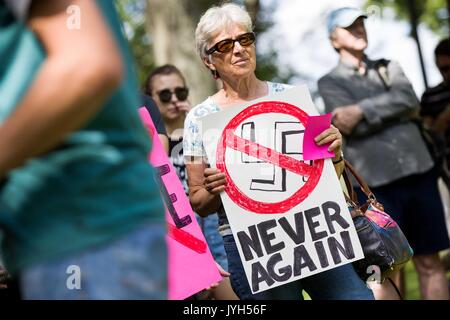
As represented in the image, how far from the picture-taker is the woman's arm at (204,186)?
401 centimetres

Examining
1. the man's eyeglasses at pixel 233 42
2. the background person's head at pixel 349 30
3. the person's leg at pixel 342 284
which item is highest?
the background person's head at pixel 349 30

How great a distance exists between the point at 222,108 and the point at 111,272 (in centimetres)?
248

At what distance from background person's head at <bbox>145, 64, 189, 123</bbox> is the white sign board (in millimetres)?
2022

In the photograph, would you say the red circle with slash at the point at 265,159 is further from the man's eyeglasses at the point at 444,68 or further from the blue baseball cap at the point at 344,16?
the man's eyeglasses at the point at 444,68

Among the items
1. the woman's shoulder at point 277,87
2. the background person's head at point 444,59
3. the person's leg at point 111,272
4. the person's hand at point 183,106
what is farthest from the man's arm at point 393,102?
the person's leg at point 111,272

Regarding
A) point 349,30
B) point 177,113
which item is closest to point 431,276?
point 349,30

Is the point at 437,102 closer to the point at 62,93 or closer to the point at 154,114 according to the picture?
the point at 154,114

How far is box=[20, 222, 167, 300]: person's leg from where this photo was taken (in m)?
1.76

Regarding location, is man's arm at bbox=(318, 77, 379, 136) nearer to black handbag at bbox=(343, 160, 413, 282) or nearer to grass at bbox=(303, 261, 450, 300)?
black handbag at bbox=(343, 160, 413, 282)

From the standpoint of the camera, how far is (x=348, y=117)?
231 inches

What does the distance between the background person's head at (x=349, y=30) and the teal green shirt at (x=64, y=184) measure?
4272 millimetres

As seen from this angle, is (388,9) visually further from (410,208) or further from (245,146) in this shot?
(245,146)
